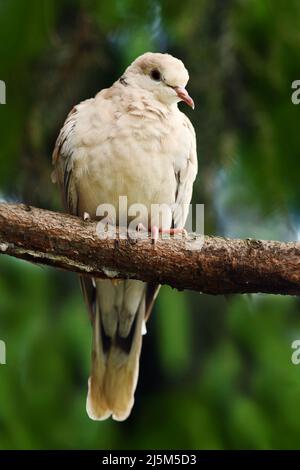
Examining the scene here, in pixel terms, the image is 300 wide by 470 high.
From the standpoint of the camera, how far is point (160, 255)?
8.75 ft

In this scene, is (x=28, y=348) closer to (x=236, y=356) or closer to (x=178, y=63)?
(x=236, y=356)

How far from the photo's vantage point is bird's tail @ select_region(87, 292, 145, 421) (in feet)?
11.7

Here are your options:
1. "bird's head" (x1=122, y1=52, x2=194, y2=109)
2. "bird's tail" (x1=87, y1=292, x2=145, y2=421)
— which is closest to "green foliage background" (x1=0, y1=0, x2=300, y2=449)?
"bird's head" (x1=122, y1=52, x2=194, y2=109)

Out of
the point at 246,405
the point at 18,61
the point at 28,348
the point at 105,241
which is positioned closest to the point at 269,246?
the point at 105,241

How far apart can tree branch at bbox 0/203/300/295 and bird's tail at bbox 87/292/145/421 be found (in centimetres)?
90

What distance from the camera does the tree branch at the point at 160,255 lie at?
102 inches

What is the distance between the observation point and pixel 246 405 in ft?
12.5

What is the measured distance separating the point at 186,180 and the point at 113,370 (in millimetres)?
927

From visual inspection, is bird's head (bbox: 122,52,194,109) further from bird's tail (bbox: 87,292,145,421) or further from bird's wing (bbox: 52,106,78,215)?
bird's tail (bbox: 87,292,145,421)

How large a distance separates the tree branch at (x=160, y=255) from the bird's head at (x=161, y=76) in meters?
0.64

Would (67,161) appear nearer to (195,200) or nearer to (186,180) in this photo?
(186,180)

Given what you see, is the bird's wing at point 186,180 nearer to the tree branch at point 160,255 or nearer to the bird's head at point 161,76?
the bird's head at point 161,76

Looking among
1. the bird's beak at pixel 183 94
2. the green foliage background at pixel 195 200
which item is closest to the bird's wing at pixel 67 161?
the green foliage background at pixel 195 200
